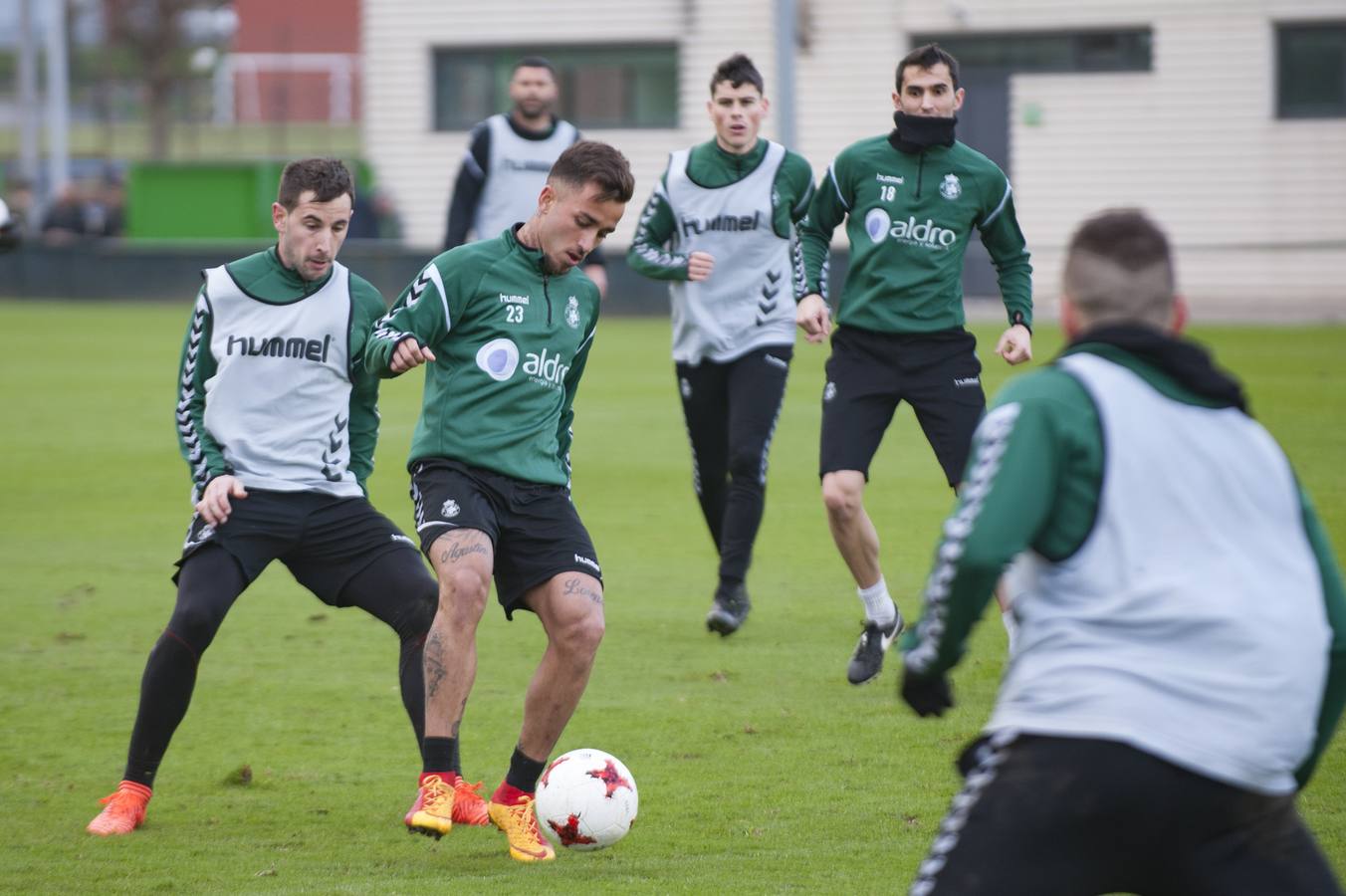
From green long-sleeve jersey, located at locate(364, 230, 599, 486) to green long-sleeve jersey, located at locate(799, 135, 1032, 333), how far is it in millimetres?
2131

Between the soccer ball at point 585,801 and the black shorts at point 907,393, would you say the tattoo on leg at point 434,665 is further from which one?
the black shorts at point 907,393

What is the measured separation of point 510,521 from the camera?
17.6ft

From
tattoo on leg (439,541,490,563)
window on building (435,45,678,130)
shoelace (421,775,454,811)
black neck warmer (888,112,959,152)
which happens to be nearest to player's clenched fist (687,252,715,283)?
black neck warmer (888,112,959,152)

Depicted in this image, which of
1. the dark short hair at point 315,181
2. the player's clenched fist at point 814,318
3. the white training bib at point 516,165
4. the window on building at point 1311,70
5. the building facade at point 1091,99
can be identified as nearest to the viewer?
the dark short hair at point 315,181

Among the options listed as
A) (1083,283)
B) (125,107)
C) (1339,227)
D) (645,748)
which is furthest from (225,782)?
(125,107)

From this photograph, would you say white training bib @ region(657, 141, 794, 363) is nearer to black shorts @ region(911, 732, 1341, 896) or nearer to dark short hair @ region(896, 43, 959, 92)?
dark short hair @ region(896, 43, 959, 92)

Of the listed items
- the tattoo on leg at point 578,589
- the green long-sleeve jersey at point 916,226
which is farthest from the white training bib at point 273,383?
the green long-sleeve jersey at point 916,226

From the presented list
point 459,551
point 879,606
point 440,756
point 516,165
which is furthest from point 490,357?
point 516,165

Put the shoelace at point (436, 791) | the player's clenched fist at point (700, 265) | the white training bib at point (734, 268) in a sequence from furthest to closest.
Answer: the white training bib at point (734, 268)
the player's clenched fist at point (700, 265)
the shoelace at point (436, 791)

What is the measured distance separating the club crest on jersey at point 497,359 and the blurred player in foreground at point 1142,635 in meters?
2.51

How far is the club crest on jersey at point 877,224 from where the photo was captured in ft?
23.9

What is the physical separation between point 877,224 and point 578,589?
2.61 m

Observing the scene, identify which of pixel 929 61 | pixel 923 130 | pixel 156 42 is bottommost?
pixel 923 130

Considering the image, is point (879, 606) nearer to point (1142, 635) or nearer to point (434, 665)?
point (434, 665)
